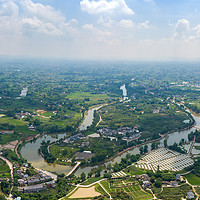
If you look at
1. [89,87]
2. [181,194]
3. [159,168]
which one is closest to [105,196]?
[181,194]

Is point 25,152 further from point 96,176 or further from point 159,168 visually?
point 159,168

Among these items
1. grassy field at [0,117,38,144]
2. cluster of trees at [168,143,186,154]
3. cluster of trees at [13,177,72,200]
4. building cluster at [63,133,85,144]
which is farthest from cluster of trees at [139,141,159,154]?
grassy field at [0,117,38,144]

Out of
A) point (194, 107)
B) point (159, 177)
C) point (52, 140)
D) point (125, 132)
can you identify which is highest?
point (194, 107)

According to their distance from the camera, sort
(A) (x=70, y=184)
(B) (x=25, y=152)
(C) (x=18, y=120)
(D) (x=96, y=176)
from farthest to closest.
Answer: (C) (x=18, y=120) < (B) (x=25, y=152) < (D) (x=96, y=176) < (A) (x=70, y=184)

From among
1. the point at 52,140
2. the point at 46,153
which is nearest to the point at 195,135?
the point at 52,140

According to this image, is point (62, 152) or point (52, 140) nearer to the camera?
point (62, 152)

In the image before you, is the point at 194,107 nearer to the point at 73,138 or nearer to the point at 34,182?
the point at 73,138

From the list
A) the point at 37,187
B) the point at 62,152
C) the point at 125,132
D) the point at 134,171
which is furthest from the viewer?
the point at 125,132
